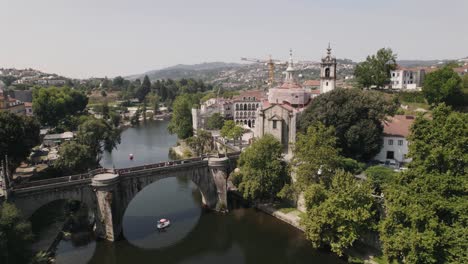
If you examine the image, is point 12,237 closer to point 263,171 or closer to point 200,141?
point 263,171

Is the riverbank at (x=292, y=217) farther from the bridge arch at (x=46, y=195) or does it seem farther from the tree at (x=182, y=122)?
the tree at (x=182, y=122)

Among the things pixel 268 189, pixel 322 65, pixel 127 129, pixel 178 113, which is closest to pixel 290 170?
pixel 268 189

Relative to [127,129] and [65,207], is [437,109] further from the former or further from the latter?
[127,129]

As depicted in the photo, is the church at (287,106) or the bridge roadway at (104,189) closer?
the bridge roadway at (104,189)

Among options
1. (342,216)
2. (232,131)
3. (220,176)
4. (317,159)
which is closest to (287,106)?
(232,131)

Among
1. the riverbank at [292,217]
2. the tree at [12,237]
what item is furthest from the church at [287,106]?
the tree at [12,237]

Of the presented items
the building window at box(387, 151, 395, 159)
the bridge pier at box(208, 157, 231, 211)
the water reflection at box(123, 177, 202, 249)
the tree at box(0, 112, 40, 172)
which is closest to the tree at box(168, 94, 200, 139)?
the water reflection at box(123, 177, 202, 249)

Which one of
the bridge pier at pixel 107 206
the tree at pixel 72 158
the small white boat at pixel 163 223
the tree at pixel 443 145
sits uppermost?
the tree at pixel 443 145
